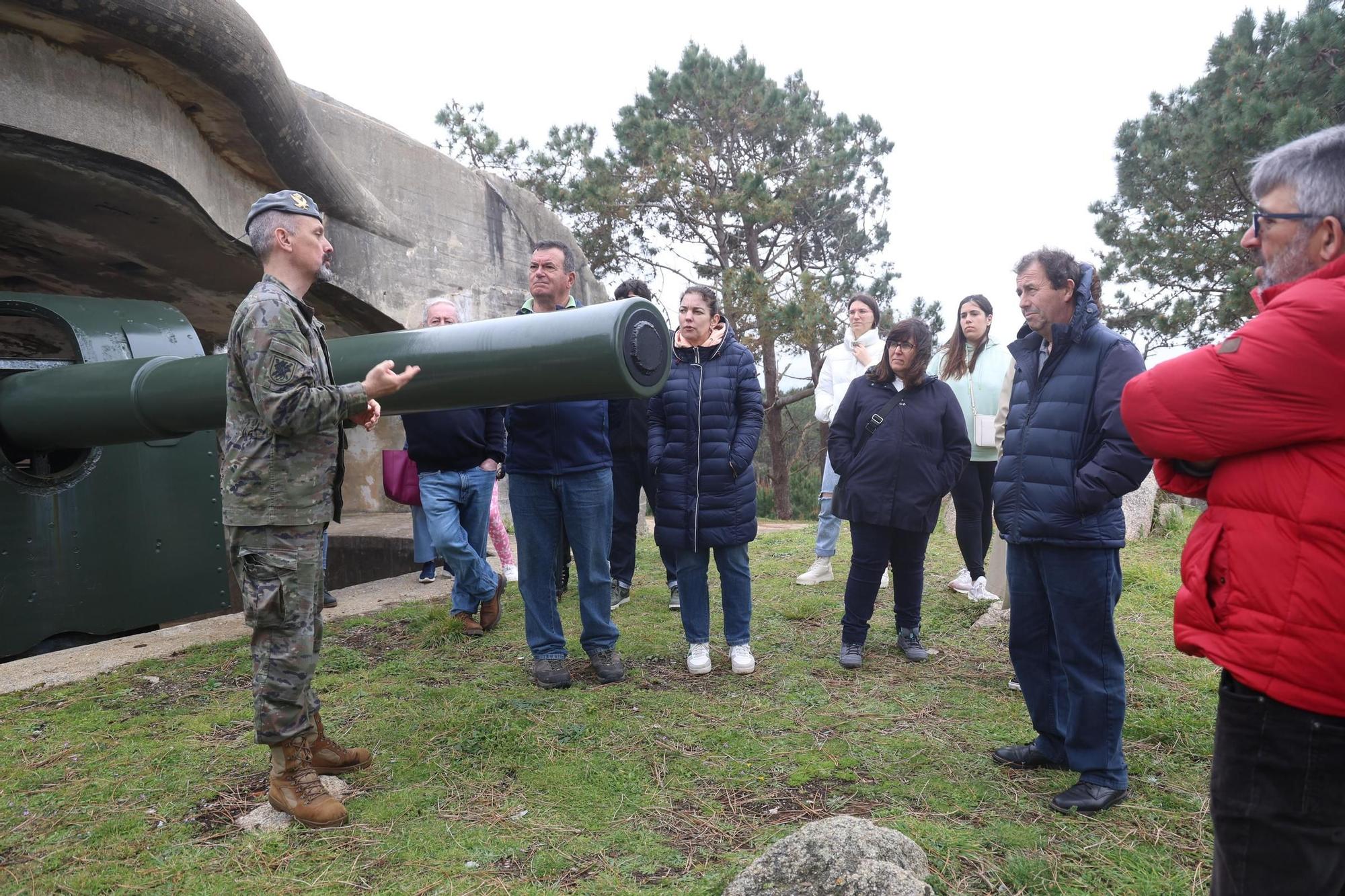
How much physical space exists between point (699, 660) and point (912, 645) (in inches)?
40.4

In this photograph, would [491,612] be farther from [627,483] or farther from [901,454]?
[901,454]

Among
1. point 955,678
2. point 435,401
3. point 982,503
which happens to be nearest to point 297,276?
point 435,401

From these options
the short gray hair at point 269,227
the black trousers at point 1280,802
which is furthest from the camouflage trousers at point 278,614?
the black trousers at point 1280,802

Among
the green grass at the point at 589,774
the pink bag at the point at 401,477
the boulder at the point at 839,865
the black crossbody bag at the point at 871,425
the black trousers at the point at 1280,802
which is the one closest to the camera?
the black trousers at the point at 1280,802

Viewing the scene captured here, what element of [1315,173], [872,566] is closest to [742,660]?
[872,566]

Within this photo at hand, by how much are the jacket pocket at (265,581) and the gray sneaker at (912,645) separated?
2.75 meters

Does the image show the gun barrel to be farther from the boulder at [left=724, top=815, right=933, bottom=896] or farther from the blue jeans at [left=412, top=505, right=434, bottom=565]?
the blue jeans at [left=412, top=505, right=434, bottom=565]

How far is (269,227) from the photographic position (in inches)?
101

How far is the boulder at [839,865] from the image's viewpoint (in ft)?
6.23

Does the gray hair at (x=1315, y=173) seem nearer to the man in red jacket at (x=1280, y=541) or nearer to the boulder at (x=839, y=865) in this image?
the man in red jacket at (x=1280, y=541)

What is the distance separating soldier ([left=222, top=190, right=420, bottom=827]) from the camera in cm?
247

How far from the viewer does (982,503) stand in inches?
189

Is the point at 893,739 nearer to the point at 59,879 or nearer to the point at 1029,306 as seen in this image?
the point at 1029,306

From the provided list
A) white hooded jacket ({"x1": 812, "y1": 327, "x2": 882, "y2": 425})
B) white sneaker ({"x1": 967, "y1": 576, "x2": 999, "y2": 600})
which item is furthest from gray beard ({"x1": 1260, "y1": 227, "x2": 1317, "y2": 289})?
white hooded jacket ({"x1": 812, "y1": 327, "x2": 882, "y2": 425})
